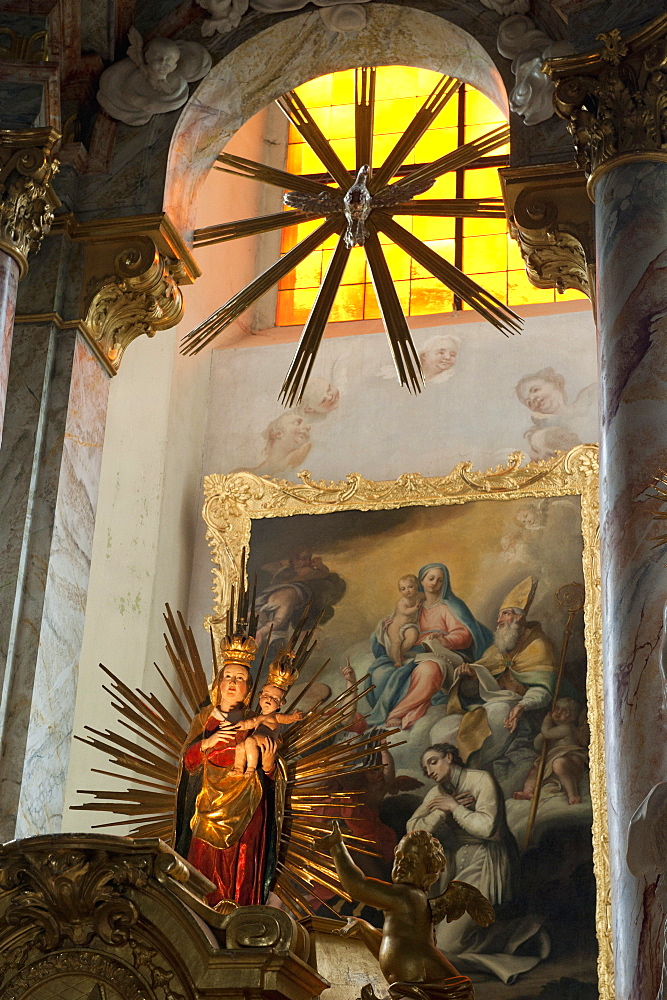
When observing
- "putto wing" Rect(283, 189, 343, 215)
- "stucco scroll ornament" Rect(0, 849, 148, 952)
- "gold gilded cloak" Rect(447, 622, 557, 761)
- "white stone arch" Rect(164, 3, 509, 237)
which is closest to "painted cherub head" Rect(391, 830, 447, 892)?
"stucco scroll ornament" Rect(0, 849, 148, 952)

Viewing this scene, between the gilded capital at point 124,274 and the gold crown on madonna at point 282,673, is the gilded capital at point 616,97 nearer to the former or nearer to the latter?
the gilded capital at point 124,274

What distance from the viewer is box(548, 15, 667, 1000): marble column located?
4.71 meters

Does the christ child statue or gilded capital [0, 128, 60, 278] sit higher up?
gilded capital [0, 128, 60, 278]

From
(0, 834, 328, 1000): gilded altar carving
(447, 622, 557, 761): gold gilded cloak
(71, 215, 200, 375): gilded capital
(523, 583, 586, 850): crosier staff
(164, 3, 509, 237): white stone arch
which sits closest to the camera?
(0, 834, 328, 1000): gilded altar carving

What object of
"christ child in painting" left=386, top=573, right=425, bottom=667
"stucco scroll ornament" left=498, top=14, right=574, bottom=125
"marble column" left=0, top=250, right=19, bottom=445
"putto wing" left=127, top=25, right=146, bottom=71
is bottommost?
"christ child in painting" left=386, top=573, right=425, bottom=667

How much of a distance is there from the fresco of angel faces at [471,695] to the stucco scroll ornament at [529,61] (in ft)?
11.6

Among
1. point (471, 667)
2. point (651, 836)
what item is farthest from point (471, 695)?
point (651, 836)

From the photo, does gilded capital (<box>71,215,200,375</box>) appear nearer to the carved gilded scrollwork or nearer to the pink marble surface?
the carved gilded scrollwork

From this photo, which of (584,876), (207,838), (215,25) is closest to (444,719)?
(584,876)

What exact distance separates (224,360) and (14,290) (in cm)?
473

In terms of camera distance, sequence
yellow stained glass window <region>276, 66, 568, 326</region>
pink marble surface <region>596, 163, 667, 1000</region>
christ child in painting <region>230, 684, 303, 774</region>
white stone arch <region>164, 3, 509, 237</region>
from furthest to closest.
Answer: yellow stained glass window <region>276, 66, 568, 326</region>
white stone arch <region>164, 3, 509, 237</region>
christ child in painting <region>230, 684, 303, 774</region>
pink marble surface <region>596, 163, 667, 1000</region>

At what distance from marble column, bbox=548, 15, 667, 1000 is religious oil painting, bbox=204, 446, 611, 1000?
3.41 m

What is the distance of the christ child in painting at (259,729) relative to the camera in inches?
225

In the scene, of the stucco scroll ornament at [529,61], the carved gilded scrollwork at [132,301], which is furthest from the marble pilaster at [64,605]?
the stucco scroll ornament at [529,61]
